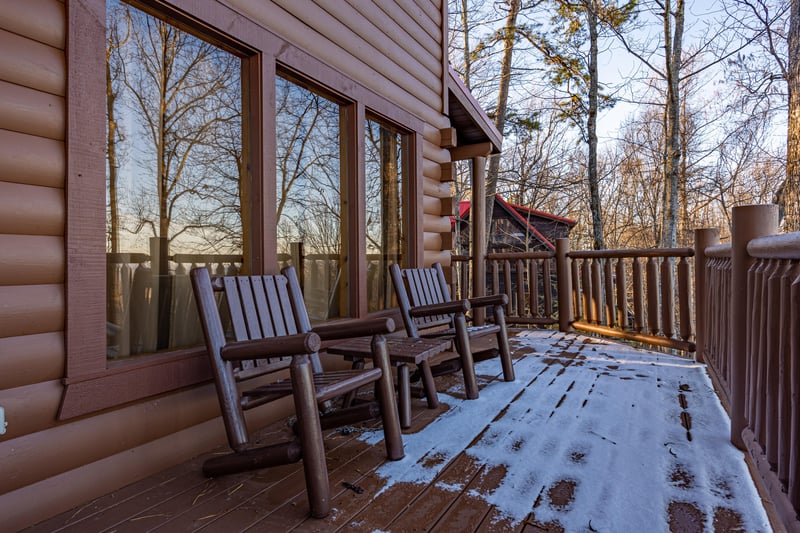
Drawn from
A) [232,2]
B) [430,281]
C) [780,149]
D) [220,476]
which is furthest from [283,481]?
[780,149]

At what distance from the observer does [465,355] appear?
2.84 meters

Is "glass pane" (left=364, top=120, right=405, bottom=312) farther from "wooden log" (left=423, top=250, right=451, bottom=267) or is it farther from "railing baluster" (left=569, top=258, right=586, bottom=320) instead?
"railing baluster" (left=569, top=258, right=586, bottom=320)

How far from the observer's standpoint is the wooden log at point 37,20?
1.52 metres

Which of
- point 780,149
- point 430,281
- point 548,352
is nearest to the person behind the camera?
point 430,281

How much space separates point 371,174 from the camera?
363 centimetres

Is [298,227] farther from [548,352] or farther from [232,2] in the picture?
[548,352]

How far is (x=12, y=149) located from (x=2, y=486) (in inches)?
42.1

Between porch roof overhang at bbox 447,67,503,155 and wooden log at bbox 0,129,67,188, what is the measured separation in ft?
12.1

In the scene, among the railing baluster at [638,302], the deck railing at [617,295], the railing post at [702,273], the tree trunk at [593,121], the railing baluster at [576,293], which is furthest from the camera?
the tree trunk at [593,121]

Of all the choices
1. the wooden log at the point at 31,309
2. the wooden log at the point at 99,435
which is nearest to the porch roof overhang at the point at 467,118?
the wooden log at the point at 99,435

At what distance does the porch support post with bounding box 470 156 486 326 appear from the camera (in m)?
5.30

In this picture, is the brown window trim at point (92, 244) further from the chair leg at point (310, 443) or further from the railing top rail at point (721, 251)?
the railing top rail at point (721, 251)

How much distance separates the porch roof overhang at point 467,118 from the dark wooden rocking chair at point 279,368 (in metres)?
3.18

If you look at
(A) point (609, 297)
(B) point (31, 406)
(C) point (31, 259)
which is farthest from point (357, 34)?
(A) point (609, 297)
